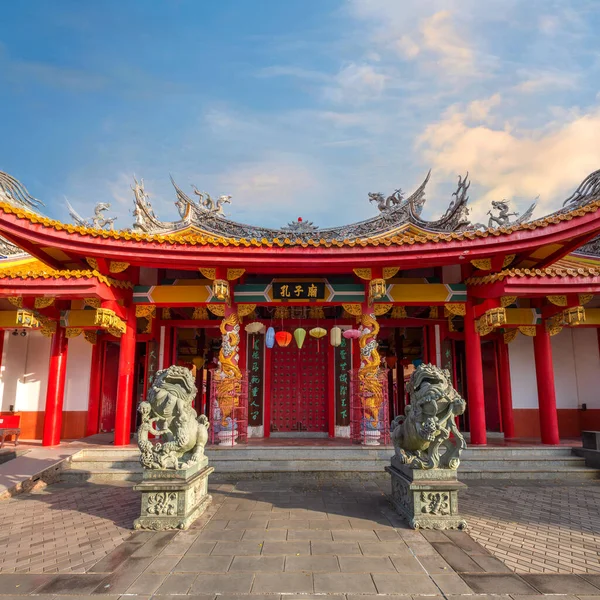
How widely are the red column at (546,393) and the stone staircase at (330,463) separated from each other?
67 centimetres

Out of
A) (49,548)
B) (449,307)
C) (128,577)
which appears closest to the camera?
(128,577)

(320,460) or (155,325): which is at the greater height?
(155,325)

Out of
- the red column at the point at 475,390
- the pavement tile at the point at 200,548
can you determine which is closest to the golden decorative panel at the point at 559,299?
the red column at the point at 475,390

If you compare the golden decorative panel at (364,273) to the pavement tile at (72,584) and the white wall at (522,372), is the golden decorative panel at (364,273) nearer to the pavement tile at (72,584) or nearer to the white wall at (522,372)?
the white wall at (522,372)

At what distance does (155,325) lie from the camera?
445 inches

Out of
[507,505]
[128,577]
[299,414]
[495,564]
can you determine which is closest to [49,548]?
[128,577]

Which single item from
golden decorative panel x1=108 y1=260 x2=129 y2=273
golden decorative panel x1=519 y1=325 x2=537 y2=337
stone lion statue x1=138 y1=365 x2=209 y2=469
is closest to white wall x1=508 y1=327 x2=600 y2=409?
golden decorative panel x1=519 y1=325 x2=537 y2=337

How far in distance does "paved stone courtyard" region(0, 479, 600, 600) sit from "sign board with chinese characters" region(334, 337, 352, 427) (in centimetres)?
442

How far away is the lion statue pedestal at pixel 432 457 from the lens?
15.7 feet

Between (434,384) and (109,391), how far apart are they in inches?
422

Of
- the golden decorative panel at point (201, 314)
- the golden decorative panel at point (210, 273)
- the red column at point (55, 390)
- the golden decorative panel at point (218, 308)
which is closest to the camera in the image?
the golden decorative panel at point (210, 273)

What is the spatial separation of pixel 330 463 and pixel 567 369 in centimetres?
731

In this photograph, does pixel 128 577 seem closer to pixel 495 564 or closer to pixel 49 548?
pixel 49 548

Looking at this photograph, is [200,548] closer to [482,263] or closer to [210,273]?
[210,273]
